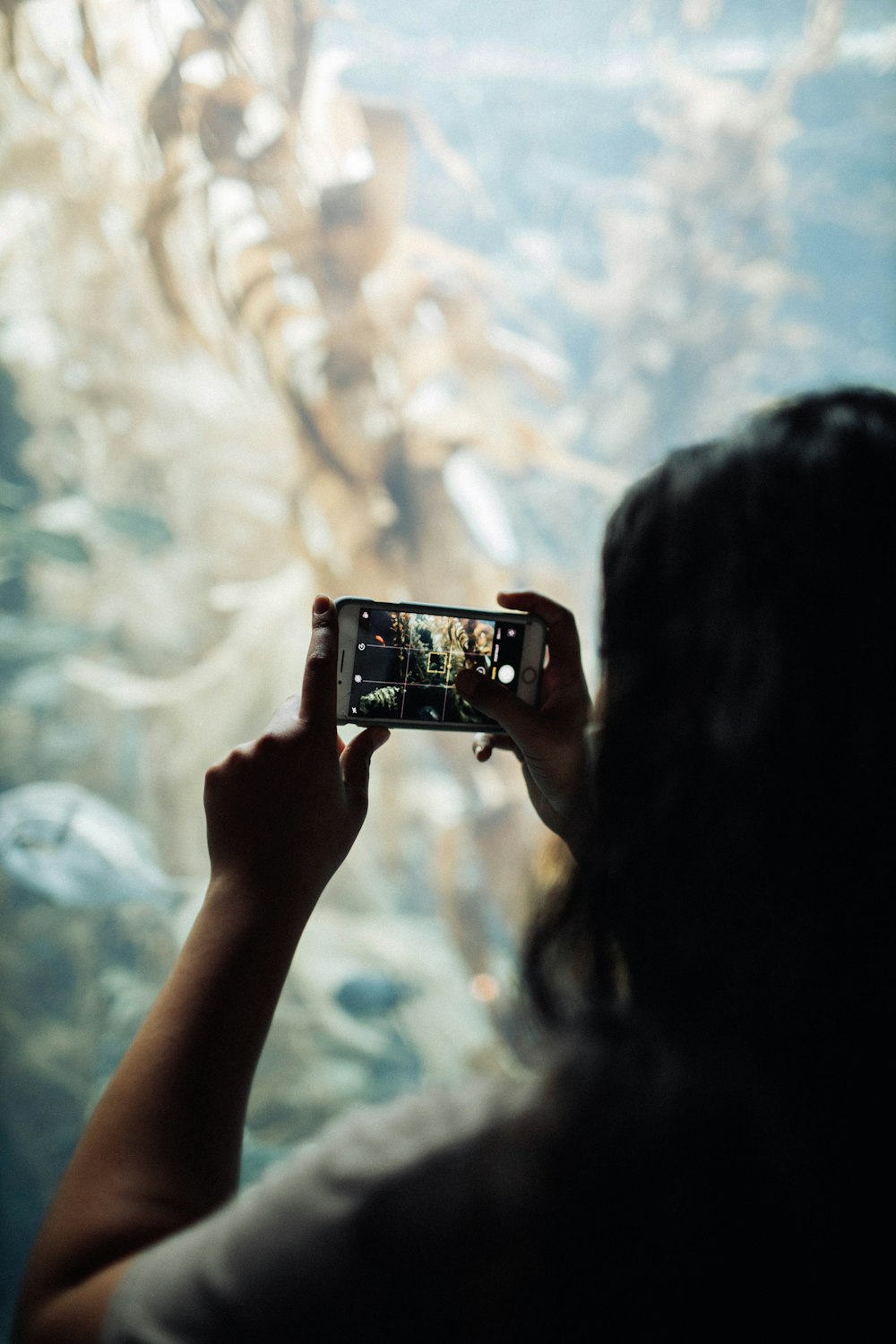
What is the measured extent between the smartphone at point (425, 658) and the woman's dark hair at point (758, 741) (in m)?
0.34

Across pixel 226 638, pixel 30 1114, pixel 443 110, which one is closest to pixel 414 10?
pixel 443 110

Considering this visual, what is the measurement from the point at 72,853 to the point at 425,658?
173 centimetres

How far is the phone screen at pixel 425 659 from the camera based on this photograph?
2.19ft

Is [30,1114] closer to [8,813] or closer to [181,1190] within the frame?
[8,813]

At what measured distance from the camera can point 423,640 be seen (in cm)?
69

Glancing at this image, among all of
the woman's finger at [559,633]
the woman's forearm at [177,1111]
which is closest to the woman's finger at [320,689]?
the woman's forearm at [177,1111]

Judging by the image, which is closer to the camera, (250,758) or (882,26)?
(250,758)

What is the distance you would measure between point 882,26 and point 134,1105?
4469mm

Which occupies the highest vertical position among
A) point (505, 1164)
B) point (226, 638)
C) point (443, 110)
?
point (443, 110)

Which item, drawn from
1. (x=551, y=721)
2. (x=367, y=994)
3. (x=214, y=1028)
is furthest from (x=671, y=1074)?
(x=367, y=994)

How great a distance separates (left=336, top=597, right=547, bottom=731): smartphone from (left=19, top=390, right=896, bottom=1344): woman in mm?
322

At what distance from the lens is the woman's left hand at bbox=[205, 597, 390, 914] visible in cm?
45

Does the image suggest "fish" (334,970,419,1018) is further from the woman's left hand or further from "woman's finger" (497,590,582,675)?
the woman's left hand

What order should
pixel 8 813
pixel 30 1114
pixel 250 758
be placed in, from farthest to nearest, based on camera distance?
pixel 30 1114, pixel 8 813, pixel 250 758
